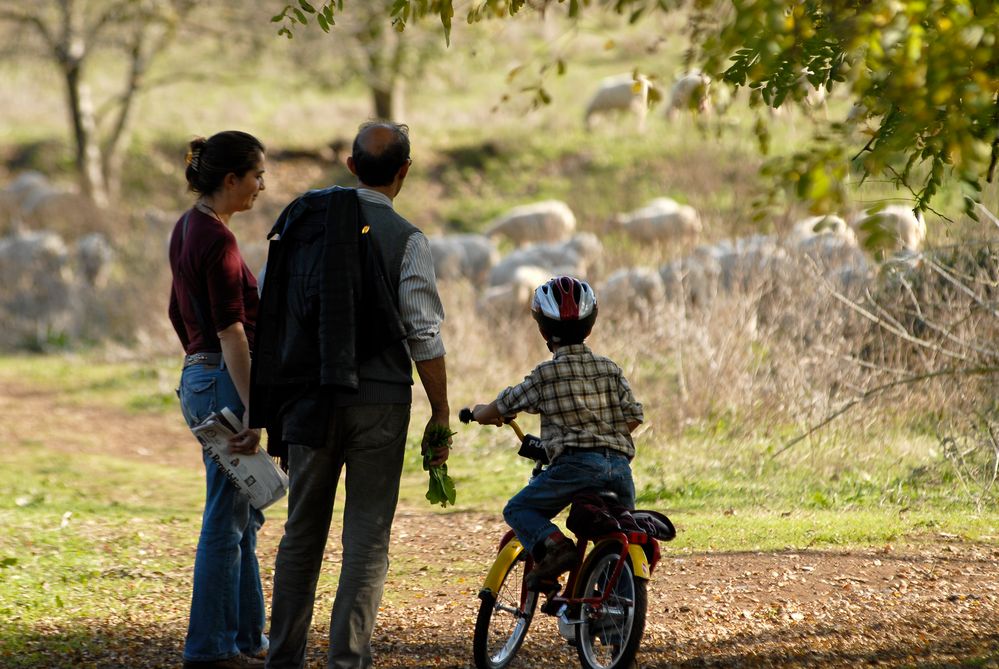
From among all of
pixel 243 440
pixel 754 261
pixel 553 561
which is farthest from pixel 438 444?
pixel 754 261

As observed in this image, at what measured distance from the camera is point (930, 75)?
3262mm

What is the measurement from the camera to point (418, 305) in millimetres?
4434

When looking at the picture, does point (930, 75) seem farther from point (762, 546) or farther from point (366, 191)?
point (762, 546)

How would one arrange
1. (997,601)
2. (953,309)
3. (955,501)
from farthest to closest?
(953,309), (955,501), (997,601)

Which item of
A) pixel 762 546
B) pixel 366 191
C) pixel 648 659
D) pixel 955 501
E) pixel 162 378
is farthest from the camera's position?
pixel 162 378

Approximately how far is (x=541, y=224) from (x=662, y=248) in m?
7.64

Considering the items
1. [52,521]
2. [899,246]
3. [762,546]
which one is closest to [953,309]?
[899,246]

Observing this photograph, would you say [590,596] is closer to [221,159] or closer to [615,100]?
[221,159]

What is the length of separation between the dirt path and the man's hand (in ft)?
3.87

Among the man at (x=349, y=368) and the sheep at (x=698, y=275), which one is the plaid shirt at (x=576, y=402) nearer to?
the man at (x=349, y=368)

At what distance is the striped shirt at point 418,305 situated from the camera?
4422 millimetres

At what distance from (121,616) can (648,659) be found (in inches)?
108

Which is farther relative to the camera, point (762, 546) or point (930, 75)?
point (762, 546)

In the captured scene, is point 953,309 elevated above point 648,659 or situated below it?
above
